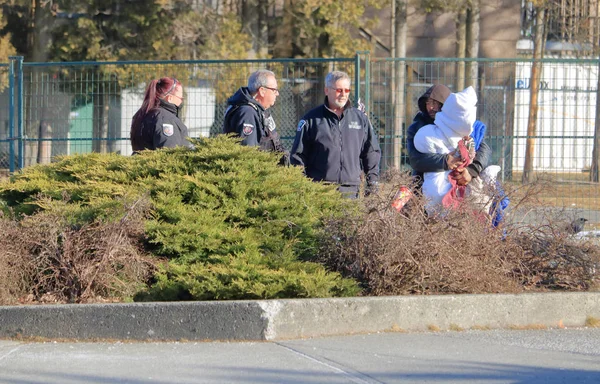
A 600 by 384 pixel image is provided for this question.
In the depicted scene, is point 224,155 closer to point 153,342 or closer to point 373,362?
point 153,342

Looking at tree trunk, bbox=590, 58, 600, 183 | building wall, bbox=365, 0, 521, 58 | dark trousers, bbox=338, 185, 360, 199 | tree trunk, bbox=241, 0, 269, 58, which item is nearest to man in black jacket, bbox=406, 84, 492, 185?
dark trousers, bbox=338, 185, 360, 199

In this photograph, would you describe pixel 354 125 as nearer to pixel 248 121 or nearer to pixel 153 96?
pixel 248 121

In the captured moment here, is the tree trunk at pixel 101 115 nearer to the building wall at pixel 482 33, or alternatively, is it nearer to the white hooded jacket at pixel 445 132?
the white hooded jacket at pixel 445 132

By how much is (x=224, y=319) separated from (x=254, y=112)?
2.45 m

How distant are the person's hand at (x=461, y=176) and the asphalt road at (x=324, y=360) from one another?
1.64 metres

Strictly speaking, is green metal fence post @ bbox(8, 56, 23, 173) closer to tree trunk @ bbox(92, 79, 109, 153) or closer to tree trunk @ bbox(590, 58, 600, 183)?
tree trunk @ bbox(92, 79, 109, 153)

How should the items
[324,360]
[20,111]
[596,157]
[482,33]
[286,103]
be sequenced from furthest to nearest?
1. [482,33]
2. [286,103]
3. [20,111]
4. [596,157]
5. [324,360]

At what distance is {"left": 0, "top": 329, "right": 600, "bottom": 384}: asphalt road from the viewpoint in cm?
487

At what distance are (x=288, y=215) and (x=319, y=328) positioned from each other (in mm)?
1191

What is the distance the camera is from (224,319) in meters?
5.68

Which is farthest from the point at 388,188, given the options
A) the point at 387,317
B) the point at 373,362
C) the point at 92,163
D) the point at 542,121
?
the point at 542,121

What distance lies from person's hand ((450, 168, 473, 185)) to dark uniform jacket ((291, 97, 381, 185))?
782 millimetres

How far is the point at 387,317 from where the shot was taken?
5.95 metres

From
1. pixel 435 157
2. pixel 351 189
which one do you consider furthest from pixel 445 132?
pixel 351 189
